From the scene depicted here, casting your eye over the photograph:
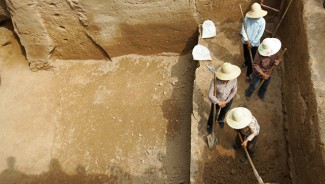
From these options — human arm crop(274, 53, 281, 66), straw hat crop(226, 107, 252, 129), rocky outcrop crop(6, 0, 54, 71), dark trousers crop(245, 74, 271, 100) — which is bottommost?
rocky outcrop crop(6, 0, 54, 71)

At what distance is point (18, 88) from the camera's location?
738 cm

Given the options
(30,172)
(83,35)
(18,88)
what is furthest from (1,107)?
(83,35)

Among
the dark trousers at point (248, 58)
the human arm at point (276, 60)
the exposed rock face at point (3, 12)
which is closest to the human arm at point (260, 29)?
the dark trousers at point (248, 58)

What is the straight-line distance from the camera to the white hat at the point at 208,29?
628cm

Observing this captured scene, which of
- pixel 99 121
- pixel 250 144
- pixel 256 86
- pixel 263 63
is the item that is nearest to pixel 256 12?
pixel 263 63

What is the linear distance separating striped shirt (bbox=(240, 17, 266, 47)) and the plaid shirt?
426mm

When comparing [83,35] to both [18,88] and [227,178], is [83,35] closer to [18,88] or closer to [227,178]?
[18,88]

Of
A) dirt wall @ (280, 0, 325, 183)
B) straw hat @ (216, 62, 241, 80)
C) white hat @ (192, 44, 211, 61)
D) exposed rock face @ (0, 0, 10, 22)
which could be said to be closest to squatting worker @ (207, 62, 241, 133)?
straw hat @ (216, 62, 241, 80)

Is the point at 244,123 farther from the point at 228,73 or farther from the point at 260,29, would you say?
the point at 260,29

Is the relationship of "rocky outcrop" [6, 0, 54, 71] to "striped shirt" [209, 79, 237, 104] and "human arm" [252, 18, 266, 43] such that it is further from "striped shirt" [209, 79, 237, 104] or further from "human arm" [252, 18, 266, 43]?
"human arm" [252, 18, 266, 43]

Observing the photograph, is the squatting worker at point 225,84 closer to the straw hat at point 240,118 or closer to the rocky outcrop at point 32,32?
the straw hat at point 240,118

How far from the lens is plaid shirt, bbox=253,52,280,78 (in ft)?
15.3

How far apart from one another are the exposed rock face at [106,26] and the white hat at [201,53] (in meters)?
0.66

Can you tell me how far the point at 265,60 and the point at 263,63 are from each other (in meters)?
0.06
